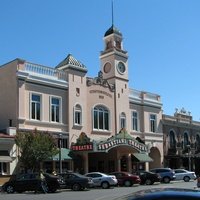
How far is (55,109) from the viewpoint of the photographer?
43469 millimetres

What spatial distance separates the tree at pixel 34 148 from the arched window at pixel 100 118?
10725 millimetres

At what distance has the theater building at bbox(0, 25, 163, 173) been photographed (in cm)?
4056

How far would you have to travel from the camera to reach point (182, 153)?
6188 centimetres

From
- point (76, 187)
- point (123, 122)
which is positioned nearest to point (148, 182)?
point (76, 187)

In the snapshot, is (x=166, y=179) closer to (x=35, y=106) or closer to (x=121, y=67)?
(x=35, y=106)

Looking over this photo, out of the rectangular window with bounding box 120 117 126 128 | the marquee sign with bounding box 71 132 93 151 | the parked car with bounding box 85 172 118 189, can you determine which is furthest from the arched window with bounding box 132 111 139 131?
the parked car with bounding box 85 172 118 189

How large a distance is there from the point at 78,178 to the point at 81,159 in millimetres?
12162

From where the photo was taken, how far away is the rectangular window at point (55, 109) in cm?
4309

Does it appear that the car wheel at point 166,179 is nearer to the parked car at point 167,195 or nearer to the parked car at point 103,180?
the parked car at point 103,180

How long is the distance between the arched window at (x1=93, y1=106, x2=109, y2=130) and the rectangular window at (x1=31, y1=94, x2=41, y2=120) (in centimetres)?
787

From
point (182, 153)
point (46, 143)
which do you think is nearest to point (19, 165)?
point (46, 143)

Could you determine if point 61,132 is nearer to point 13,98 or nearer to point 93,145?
point 93,145

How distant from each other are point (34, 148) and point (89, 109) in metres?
11.6

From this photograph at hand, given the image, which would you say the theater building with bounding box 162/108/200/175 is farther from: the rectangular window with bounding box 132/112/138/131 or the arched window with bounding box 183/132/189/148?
the rectangular window with bounding box 132/112/138/131
